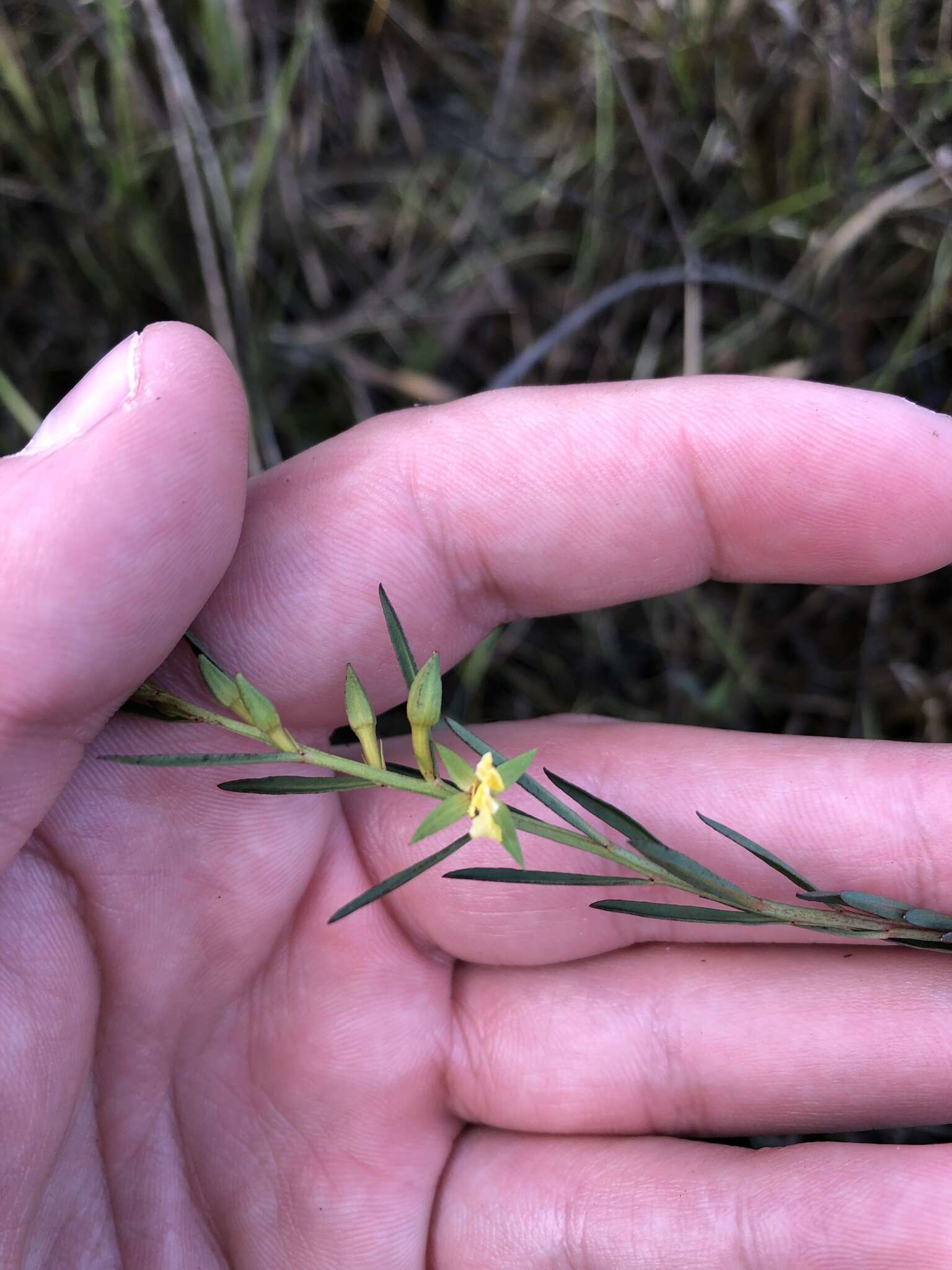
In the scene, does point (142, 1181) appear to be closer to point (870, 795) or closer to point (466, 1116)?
point (466, 1116)

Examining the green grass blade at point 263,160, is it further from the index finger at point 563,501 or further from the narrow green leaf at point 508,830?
the narrow green leaf at point 508,830

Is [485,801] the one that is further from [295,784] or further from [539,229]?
[539,229]

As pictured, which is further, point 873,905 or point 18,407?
point 18,407

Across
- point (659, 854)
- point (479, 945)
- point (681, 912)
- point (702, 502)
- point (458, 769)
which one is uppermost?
point (458, 769)

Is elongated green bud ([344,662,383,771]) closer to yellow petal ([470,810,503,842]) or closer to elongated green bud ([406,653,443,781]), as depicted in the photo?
elongated green bud ([406,653,443,781])

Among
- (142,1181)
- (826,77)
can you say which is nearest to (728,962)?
(142,1181)

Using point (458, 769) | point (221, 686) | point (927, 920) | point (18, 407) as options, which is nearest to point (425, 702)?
point (458, 769)
